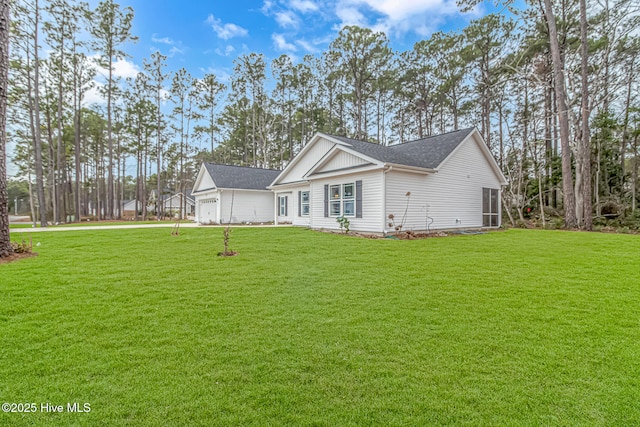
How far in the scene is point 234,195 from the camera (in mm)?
19359

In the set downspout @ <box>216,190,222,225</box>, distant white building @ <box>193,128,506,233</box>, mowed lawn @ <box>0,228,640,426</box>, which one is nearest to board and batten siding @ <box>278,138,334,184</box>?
distant white building @ <box>193,128,506,233</box>

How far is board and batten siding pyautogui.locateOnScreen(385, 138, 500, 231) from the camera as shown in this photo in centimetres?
1080

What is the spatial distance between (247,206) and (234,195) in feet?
3.69

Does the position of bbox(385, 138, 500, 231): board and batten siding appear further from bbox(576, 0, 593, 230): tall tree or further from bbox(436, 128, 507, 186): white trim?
bbox(576, 0, 593, 230): tall tree

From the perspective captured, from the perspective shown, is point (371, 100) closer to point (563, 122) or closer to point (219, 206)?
point (563, 122)

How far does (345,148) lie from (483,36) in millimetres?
16034

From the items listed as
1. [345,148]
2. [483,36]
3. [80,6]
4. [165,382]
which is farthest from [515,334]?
[80,6]

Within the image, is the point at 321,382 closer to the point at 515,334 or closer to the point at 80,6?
the point at 515,334

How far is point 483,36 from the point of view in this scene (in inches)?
784

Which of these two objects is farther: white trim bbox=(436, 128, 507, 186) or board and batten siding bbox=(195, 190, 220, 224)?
board and batten siding bbox=(195, 190, 220, 224)

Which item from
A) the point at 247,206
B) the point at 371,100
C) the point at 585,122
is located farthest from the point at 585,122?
the point at 247,206

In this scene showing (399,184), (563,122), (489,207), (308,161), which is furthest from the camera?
(308,161)

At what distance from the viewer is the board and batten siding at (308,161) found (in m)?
15.1

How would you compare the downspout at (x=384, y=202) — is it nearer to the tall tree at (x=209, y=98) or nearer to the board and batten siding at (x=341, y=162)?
the board and batten siding at (x=341, y=162)
